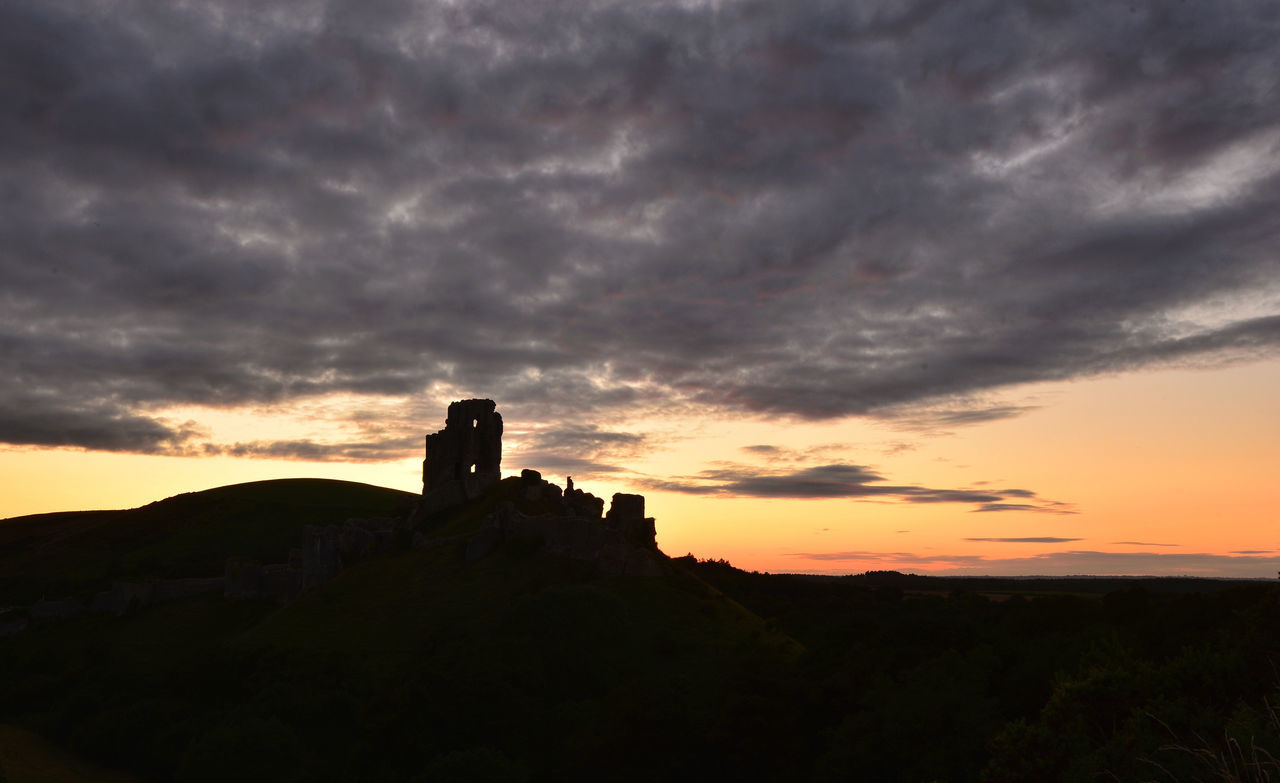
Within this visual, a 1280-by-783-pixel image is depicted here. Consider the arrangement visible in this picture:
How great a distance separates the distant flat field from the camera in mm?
65938

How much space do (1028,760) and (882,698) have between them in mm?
17248

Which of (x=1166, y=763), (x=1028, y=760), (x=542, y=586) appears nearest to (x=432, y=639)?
(x=542, y=586)

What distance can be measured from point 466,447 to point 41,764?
58.9 meters

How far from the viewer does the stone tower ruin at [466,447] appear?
119 metres

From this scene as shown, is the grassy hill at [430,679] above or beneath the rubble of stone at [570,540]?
beneath

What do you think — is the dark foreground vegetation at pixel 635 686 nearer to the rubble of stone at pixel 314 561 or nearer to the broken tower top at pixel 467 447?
the rubble of stone at pixel 314 561

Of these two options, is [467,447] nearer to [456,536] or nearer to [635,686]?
[456,536]

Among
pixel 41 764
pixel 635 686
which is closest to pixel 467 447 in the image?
pixel 41 764

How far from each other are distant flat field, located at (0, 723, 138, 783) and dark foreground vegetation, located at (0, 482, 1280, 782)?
163 cm

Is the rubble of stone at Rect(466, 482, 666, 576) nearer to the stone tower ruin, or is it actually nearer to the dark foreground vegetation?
the dark foreground vegetation

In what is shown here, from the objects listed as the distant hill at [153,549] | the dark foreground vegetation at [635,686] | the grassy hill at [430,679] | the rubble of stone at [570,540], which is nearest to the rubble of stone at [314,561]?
the grassy hill at [430,679]

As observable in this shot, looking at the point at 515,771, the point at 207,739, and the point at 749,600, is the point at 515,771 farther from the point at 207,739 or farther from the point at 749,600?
the point at 749,600

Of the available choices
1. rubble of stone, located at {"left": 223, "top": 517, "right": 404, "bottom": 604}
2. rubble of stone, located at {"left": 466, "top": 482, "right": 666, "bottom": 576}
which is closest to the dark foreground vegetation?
rubble of stone, located at {"left": 466, "top": 482, "right": 666, "bottom": 576}

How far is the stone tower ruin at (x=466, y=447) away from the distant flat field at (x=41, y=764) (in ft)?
164
